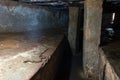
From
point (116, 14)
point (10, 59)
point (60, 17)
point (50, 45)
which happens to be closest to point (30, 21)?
point (60, 17)

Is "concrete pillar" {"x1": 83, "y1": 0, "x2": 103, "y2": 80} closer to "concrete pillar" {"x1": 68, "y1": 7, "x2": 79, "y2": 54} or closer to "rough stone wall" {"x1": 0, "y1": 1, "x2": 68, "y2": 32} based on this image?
"concrete pillar" {"x1": 68, "y1": 7, "x2": 79, "y2": 54}

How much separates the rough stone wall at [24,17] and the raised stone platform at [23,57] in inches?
47.7

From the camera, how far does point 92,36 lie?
12.8ft

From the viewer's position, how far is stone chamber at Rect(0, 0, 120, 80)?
2794mm

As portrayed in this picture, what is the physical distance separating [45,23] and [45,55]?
2.62m

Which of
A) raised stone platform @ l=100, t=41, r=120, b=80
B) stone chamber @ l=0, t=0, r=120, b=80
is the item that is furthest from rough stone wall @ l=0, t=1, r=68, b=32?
raised stone platform @ l=100, t=41, r=120, b=80

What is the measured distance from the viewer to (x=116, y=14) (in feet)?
24.9

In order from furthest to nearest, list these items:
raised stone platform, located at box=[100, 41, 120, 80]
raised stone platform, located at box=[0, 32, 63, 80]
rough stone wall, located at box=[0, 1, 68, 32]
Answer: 1. rough stone wall, located at box=[0, 1, 68, 32]
2. raised stone platform, located at box=[100, 41, 120, 80]
3. raised stone platform, located at box=[0, 32, 63, 80]

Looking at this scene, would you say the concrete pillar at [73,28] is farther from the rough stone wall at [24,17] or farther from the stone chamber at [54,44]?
the rough stone wall at [24,17]

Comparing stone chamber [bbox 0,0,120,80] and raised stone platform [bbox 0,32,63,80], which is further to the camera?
stone chamber [bbox 0,0,120,80]

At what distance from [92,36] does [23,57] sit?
5.02ft

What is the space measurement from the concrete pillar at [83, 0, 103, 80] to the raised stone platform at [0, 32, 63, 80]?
2.15ft

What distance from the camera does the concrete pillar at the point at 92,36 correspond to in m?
3.76

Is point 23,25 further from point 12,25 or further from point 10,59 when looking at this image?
point 10,59
